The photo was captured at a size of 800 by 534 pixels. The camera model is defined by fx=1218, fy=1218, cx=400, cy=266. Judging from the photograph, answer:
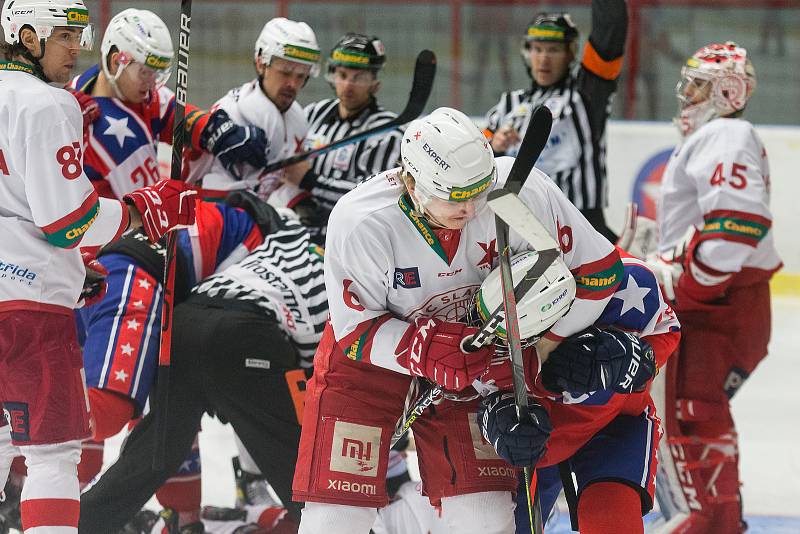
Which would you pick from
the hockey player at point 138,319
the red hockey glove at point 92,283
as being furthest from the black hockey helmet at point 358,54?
the red hockey glove at point 92,283

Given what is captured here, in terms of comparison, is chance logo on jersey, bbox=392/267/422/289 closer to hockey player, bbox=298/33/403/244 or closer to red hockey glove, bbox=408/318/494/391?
red hockey glove, bbox=408/318/494/391

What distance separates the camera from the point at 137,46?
3.10m

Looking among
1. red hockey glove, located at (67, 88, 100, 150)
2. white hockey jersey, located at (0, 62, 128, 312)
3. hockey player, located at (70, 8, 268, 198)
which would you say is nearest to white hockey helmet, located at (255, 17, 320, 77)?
hockey player, located at (70, 8, 268, 198)

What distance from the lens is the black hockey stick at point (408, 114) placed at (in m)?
3.36

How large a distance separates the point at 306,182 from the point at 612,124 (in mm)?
2658

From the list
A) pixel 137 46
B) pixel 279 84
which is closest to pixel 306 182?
pixel 279 84

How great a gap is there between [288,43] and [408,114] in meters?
0.40

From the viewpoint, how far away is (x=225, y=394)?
108 inches

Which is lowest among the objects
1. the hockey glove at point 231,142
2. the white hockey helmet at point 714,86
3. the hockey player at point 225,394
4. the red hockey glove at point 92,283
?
the hockey player at point 225,394

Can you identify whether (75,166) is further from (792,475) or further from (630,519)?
(792,475)

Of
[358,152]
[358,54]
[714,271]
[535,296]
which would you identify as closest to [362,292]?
[535,296]

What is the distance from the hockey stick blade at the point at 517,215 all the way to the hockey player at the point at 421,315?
13 centimetres

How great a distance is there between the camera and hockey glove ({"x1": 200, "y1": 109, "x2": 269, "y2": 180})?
328cm

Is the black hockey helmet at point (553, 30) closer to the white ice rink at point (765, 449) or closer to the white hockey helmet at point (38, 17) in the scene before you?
the white ice rink at point (765, 449)
